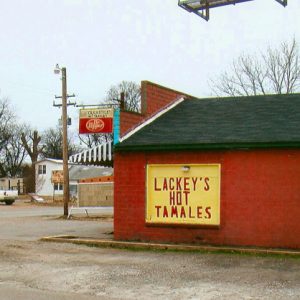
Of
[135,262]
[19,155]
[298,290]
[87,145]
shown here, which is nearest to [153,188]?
[135,262]

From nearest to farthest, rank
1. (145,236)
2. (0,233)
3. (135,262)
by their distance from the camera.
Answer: (135,262) < (145,236) < (0,233)

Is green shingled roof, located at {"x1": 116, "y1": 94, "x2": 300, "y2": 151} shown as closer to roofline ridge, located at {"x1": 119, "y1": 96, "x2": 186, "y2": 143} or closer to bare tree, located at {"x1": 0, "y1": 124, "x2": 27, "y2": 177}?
roofline ridge, located at {"x1": 119, "y1": 96, "x2": 186, "y2": 143}

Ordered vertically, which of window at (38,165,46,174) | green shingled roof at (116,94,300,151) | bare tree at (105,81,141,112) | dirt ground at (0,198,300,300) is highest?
bare tree at (105,81,141,112)

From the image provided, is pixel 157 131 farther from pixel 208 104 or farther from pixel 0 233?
pixel 0 233

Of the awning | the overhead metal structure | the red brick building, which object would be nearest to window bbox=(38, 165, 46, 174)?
the awning

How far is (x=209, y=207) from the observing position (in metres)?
14.2

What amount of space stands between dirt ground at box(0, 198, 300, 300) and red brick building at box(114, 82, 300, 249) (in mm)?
1264

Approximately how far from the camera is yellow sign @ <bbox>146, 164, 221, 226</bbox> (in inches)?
559

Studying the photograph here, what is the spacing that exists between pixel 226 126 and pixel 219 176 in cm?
160

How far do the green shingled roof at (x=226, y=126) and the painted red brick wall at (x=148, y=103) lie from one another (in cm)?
29

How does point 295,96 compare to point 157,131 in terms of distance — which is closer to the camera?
point 157,131

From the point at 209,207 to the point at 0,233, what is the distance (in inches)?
327

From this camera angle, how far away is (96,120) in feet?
59.5

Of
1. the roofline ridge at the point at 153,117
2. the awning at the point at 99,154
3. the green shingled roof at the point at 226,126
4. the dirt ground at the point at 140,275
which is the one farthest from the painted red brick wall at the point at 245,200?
the dirt ground at the point at 140,275
